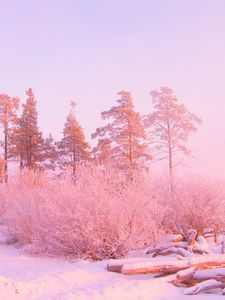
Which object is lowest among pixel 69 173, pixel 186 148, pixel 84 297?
pixel 84 297

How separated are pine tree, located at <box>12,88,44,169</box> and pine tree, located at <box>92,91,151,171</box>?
4.82m

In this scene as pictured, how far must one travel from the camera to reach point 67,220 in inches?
628

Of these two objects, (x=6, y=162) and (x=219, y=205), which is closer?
(x=219, y=205)

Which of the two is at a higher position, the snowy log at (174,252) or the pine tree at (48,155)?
the pine tree at (48,155)

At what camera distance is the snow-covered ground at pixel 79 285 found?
1105cm

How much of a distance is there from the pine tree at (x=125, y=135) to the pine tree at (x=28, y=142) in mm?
4815

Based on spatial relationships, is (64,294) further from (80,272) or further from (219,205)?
(219,205)

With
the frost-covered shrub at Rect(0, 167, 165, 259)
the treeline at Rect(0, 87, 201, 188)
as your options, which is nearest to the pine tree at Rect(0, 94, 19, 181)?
the treeline at Rect(0, 87, 201, 188)

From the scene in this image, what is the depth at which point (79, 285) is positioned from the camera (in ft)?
38.9

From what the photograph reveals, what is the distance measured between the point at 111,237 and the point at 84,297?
4567mm

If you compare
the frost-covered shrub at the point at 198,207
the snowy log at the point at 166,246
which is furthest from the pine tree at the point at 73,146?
the snowy log at the point at 166,246

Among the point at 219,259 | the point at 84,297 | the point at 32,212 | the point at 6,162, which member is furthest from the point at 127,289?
the point at 6,162

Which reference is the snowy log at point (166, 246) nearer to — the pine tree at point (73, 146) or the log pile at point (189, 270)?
the log pile at point (189, 270)

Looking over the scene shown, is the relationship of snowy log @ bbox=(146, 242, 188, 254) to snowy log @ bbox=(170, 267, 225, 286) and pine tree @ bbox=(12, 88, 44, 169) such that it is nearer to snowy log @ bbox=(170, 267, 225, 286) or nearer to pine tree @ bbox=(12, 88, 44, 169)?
snowy log @ bbox=(170, 267, 225, 286)
